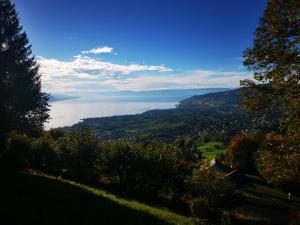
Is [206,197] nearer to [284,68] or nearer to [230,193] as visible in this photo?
[230,193]

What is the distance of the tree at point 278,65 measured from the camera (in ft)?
44.9

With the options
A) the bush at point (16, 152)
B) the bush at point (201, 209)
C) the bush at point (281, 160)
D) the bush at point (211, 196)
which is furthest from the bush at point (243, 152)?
the bush at point (281, 160)

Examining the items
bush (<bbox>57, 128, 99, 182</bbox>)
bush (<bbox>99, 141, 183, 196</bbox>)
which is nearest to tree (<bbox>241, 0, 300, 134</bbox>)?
bush (<bbox>99, 141, 183, 196</bbox>)

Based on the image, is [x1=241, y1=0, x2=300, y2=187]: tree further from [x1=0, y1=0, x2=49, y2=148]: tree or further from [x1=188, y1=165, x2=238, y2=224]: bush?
[x1=0, y1=0, x2=49, y2=148]: tree

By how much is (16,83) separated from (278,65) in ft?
73.5

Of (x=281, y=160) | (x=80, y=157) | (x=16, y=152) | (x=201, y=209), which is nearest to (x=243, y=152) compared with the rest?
(x=80, y=157)

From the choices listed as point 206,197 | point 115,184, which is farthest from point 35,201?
point 115,184

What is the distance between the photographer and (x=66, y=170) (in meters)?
41.0

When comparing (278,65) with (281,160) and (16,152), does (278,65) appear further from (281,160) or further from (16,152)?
(16,152)

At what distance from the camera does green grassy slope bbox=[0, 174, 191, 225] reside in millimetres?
13438

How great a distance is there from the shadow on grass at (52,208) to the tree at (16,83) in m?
7.29

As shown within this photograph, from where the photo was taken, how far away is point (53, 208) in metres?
15.5

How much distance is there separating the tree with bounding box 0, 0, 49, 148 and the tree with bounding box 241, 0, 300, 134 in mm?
19978

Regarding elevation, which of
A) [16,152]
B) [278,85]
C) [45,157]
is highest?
[278,85]
